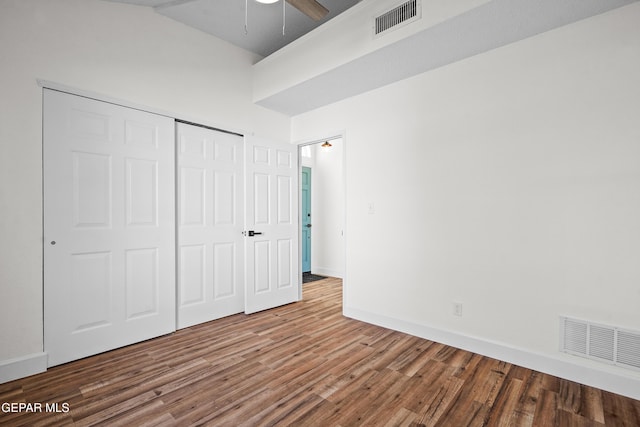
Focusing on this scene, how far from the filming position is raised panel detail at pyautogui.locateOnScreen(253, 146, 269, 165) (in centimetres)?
368

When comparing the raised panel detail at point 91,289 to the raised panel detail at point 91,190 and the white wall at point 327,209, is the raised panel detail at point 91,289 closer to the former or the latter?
the raised panel detail at point 91,190

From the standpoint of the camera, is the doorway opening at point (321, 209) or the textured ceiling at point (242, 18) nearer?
the textured ceiling at point (242, 18)

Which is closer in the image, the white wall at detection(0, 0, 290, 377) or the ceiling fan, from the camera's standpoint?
the ceiling fan

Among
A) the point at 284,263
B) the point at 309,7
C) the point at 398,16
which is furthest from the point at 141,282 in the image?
the point at 398,16

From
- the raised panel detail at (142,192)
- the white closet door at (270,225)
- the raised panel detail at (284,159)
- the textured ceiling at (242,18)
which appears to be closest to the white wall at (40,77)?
the textured ceiling at (242,18)

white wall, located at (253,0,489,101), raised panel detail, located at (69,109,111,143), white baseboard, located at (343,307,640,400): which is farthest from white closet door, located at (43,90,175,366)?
white baseboard, located at (343,307,640,400)

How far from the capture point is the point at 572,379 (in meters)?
2.13

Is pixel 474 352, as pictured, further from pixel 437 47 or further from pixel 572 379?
pixel 437 47

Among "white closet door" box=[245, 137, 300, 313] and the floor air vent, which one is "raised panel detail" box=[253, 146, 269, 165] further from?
the floor air vent

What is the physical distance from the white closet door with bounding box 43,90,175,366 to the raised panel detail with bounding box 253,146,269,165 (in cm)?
98

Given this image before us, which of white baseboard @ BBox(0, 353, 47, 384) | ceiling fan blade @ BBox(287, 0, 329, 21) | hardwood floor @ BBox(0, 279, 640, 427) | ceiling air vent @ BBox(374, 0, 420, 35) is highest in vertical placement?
ceiling air vent @ BBox(374, 0, 420, 35)

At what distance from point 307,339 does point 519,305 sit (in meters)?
1.87

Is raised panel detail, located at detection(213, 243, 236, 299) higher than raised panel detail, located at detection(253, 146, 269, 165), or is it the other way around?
raised panel detail, located at detection(253, 146, 269, 165)

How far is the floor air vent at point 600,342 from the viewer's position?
195cm
